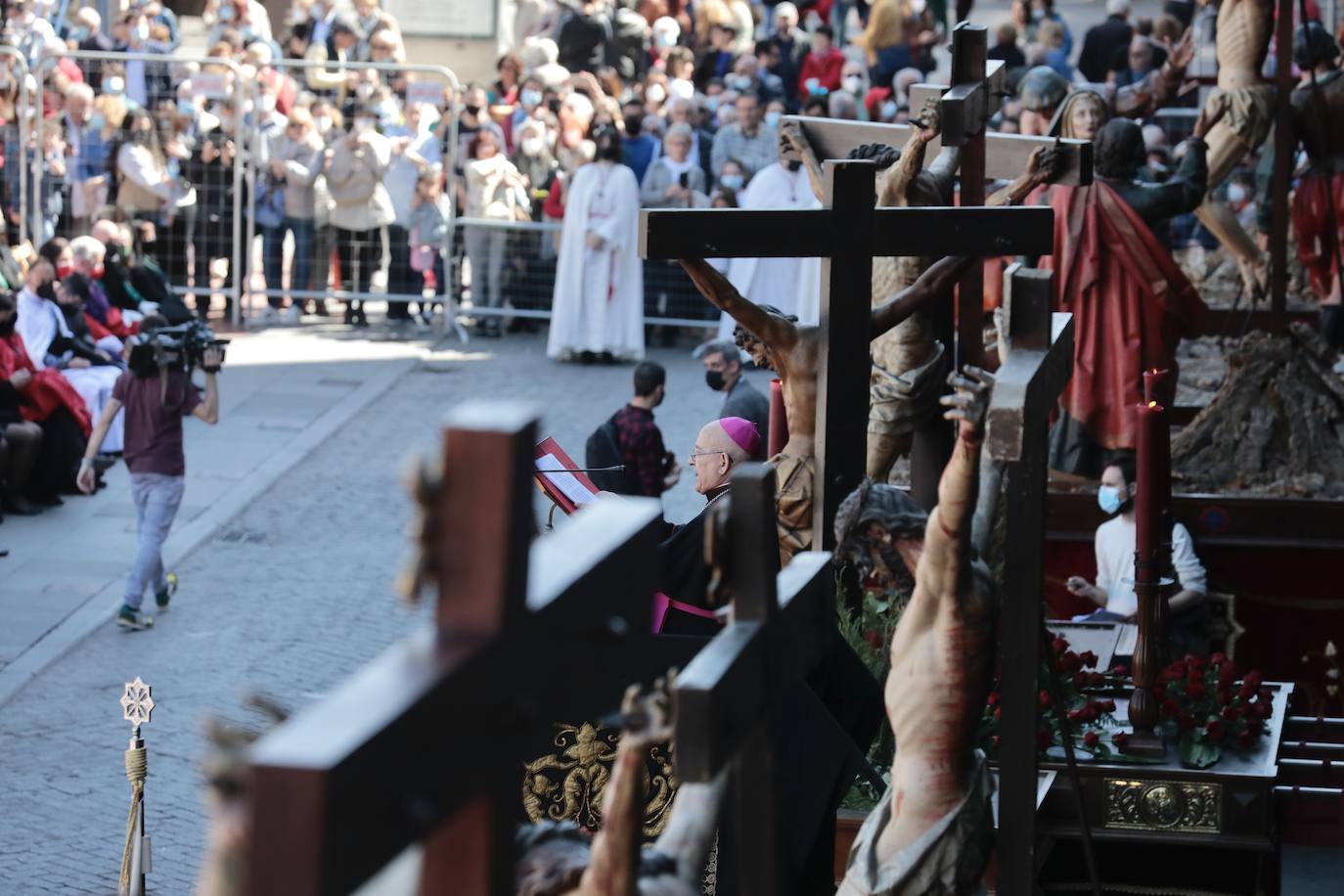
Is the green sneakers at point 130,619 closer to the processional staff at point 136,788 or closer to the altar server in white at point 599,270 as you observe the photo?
the processional staff at point 136,788

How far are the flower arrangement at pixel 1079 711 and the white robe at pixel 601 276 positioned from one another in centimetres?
1174

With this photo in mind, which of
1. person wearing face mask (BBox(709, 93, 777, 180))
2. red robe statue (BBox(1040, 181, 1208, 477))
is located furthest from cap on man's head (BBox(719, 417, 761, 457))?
person wearing face mask (BBox(709, 93, 777, 180))

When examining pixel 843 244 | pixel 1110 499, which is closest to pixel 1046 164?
pixel 843 244

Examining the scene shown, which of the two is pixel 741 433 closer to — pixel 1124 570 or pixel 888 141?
pixel 888 141

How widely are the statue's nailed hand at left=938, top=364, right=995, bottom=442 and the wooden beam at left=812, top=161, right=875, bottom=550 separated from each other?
1251 millimetres

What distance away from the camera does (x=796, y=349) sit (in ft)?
19.1

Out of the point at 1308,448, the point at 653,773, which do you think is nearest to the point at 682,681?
the point at 653,773

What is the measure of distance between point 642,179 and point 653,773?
13727 mm

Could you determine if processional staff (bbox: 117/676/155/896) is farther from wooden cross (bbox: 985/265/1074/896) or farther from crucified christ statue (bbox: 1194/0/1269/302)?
crucified christ statue (bbox: 1194/0/1269/302)

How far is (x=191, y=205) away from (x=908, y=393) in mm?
13369

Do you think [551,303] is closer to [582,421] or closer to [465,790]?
[582,421]

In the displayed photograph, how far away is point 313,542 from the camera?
514 inches

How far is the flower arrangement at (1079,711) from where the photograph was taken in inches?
228

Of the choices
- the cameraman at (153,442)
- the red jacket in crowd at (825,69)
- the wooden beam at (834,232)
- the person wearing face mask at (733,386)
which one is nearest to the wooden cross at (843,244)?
the wooden beam at (834,232)
